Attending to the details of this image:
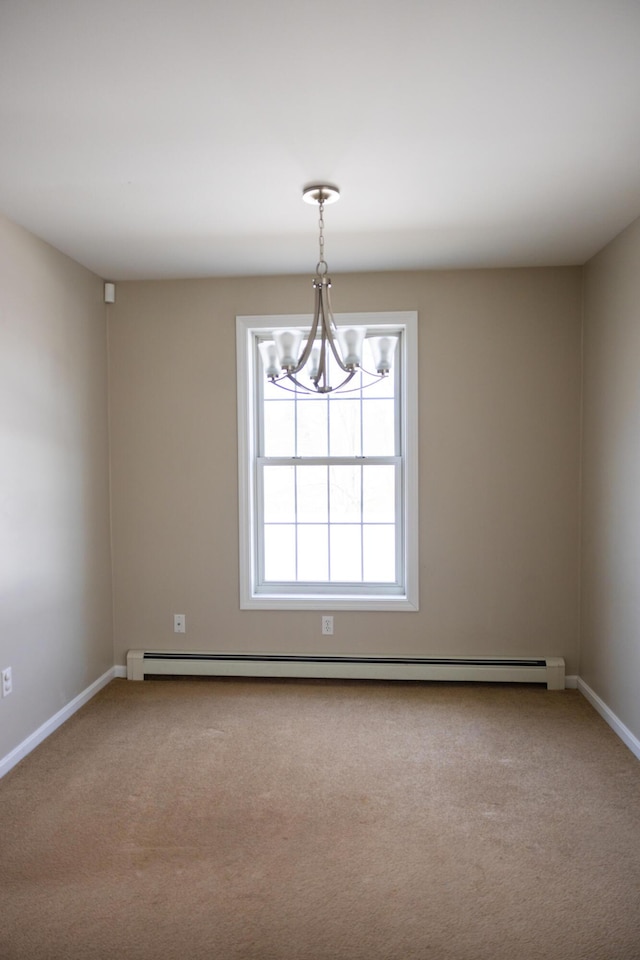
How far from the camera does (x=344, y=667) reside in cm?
393

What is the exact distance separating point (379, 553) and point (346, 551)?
0.69 ft

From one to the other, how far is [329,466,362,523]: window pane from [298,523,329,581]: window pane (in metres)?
0.14

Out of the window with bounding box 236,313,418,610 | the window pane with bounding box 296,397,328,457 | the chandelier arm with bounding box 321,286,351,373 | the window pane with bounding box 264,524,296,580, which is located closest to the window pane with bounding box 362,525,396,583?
the window with bounding box 236,313,418,610

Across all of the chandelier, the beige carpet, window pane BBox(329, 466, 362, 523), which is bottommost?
the beige carpet

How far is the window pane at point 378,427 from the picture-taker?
4.06 meters

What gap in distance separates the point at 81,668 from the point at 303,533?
5.01 ft

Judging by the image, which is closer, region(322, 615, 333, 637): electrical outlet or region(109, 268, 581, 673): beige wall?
region(109, 268, 581, 673): beige wall

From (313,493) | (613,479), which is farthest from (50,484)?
(613,479)

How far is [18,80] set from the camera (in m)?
1.86

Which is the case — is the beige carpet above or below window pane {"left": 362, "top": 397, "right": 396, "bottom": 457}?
below

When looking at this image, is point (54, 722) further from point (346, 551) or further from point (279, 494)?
point (346, 551)

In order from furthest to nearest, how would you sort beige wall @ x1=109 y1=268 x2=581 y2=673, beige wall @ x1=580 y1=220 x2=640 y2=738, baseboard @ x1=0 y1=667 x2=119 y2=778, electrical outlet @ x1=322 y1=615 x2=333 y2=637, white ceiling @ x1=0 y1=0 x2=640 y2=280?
electrical outlet @ x1=322 y1=615 x2=333 y2=637 → beige wall @ x1=109 y1=268 x2=581 y2=673 → beige wall @ x1=580 y1=220 x2=640 y2=738 → baseboard @ x1=0 y1=667 x2=119 y2=778 → white ceiling @ x1=0 y1=0 x2=640 y2=280

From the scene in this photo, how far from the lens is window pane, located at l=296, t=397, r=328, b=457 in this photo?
13.4 ft

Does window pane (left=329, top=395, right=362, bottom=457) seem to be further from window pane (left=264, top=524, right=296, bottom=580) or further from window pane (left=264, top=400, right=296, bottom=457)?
window pane (left=264, top=524, right=296, bottom=580)
